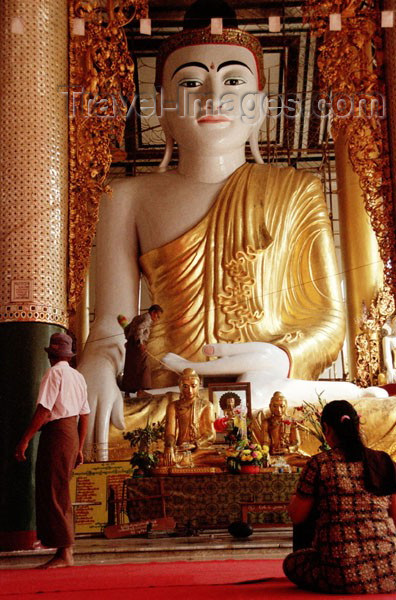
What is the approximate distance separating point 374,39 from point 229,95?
1.35 m

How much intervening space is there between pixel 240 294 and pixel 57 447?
3.41 m

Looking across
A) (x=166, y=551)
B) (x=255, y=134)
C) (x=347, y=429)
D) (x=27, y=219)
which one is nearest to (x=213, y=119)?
(x=255, y=134)

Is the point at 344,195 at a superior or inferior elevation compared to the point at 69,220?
superior

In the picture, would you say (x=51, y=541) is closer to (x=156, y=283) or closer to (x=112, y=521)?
(x=112, y=521)

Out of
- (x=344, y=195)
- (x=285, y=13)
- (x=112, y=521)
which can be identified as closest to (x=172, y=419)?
(x=112, y=521)

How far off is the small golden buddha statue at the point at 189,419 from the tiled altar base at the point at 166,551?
0.99m

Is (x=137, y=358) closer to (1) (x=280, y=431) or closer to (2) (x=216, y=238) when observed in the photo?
(1) (x=280, y=431)

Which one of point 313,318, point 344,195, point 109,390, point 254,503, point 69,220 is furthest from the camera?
point 344,195

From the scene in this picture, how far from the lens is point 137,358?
5.86 meters

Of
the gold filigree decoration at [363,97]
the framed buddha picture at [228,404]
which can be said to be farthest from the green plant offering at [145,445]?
the gold filigree decoration at [363,97]

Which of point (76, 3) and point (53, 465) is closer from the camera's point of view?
point (53, 465)

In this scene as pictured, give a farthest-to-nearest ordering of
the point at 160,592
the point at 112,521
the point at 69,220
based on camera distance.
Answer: the point at 69,220 < the point at 112,521 < the point at 160,592

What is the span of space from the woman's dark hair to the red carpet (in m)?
0.36

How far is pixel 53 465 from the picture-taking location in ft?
10.6
